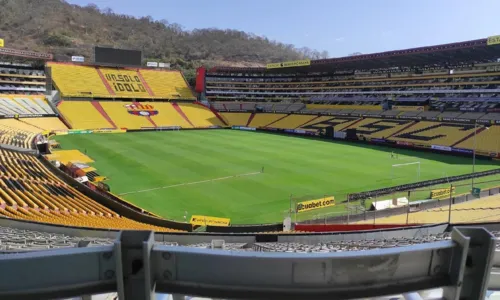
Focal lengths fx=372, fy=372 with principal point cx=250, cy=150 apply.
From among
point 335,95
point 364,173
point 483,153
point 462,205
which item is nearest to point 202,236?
point 462,205

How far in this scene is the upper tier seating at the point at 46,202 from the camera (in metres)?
14.7

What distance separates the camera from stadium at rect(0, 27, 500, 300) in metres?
2.31

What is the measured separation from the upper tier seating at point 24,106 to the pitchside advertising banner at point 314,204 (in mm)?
47659

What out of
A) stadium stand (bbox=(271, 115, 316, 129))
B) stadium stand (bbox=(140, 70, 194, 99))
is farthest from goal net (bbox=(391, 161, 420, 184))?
stadium stand (bbox=(140, 70, 194, 99))

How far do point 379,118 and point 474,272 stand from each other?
2453 inches

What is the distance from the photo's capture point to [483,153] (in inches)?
1609

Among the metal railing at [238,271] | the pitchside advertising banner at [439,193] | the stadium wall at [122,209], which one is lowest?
→ the pitchside advertising banner at [439,193]

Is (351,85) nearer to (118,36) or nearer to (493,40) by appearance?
(493,40)

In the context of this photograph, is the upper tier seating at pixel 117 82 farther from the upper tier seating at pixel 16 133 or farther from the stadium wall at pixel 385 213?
the stadium wall at pixel 385 213

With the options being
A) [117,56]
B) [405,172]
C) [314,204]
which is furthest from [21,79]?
[405,172]

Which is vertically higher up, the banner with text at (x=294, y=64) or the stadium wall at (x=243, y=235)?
the banner with text at (x=294, y=64)

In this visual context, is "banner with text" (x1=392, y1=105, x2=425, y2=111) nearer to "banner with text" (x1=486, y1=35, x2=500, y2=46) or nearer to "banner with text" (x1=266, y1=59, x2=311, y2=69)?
"banner with text" (x1=486, y1=35, x2=500, y2=46)

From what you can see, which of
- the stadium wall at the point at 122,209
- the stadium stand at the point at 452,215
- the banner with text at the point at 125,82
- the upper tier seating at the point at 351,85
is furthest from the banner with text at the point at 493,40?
the banner with text at the point at 125,82

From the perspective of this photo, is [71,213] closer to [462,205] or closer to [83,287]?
[83,287]
